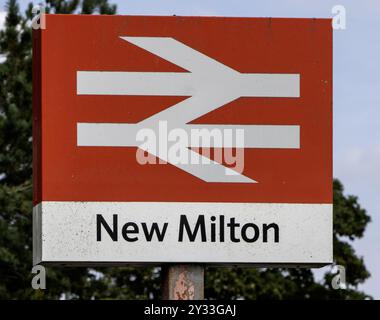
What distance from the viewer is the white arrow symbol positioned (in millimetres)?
10969

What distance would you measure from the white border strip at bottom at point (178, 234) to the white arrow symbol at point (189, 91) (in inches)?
11.2

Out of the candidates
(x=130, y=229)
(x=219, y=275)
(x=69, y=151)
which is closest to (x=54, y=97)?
(x=69, y=151)

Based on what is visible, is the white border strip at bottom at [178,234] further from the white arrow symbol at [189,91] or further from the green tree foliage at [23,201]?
the green tree foliage at [23,201]

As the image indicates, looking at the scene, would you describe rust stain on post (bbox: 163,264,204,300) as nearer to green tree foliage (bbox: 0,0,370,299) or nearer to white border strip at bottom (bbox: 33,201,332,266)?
white border strip at bottom (bbox: 33,201,332,266)

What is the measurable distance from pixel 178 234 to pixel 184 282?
1.14 feet

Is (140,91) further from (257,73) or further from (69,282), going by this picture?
(69,282)

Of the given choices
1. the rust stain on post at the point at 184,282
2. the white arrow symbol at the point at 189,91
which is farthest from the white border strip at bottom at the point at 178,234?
the white arrow symbol at the point at 189,91

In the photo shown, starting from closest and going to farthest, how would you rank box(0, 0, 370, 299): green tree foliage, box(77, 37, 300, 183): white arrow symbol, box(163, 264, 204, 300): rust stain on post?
1. box(163, 264, 204, 300): rust stain on post
2. box(77, 37, 300, 183): white arrow symbol
3. box(0, 0, 370, 299): green tree foliage

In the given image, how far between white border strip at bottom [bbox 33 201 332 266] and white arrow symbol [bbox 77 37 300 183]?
285 millimetres

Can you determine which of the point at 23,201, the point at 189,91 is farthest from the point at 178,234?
the point at 23,201

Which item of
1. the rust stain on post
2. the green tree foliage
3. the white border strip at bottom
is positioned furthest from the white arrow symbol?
the green tree foliage

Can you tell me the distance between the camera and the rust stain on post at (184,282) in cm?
1086

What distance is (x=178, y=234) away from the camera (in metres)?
10.9

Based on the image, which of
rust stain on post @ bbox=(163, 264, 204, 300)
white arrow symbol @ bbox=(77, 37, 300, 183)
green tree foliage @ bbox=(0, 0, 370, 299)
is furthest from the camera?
green tree foliage @ bbox=(0, 0, 370, 299)
